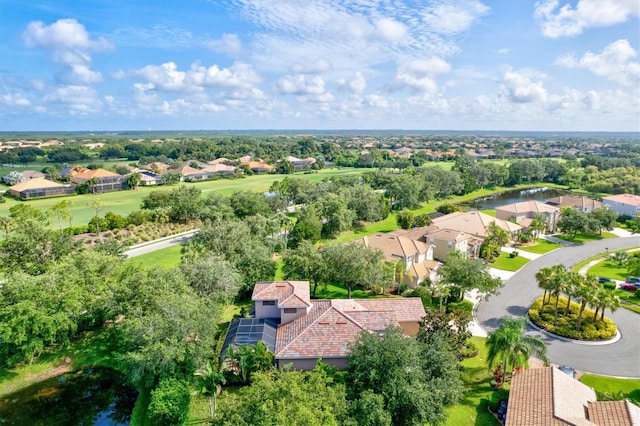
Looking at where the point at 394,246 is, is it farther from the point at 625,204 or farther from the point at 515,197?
the point at 515,197

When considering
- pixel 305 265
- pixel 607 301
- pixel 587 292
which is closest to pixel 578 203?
pixel 607 301

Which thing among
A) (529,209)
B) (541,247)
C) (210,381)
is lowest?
(541,247)

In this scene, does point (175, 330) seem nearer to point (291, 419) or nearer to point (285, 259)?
point (291, 419)

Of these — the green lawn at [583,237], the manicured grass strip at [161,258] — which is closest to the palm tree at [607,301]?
the green lawn at [583,237]

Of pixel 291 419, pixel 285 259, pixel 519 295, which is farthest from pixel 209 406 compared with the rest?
pixel 519 295

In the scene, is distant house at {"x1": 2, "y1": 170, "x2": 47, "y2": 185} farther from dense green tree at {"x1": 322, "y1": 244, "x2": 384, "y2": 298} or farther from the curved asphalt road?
the curved asphalt road

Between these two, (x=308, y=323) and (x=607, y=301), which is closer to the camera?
(x=308, y=323)

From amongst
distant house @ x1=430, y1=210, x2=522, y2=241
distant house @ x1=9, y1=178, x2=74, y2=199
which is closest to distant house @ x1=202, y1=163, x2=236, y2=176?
distant house @ x1=9, y1=178, x2=74, y2=199
